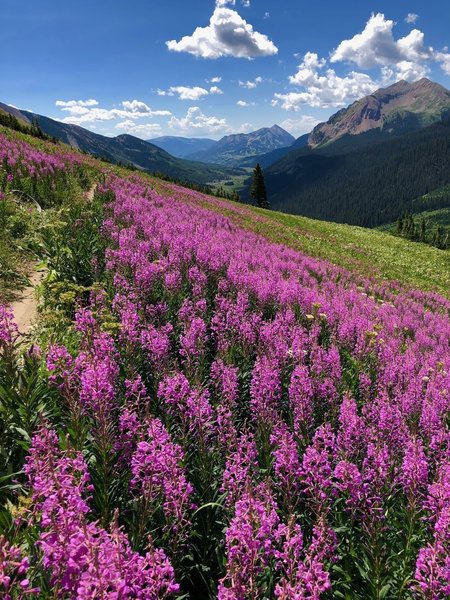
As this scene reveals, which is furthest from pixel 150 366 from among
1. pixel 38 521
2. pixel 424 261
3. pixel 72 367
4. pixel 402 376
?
pixel 424 261

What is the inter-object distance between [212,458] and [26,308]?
7.91 m

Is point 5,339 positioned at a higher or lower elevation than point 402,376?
higher

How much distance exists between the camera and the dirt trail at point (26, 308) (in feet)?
31.7

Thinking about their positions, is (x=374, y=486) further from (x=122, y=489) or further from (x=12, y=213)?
(x=12, y=213)

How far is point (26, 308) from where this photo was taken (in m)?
10.6

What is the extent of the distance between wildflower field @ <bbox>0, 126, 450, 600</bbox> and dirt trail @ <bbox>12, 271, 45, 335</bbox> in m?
0.50

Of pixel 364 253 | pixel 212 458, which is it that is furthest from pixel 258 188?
pixel 212 458

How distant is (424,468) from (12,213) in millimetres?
15855

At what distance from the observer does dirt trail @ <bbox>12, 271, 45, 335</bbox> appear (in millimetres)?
A: 9672

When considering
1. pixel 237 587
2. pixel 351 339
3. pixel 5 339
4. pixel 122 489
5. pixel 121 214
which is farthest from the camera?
pixel 121 214

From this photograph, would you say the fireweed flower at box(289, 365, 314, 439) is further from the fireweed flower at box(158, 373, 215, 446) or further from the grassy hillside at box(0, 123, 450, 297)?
the grassy hillside at box(0, 123, 450, 297)

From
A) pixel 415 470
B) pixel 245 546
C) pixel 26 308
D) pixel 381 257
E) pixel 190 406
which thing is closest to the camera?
pixel 245 546

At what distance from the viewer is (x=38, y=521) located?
3.64 metres

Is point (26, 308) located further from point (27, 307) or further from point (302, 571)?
point (302, 571)
